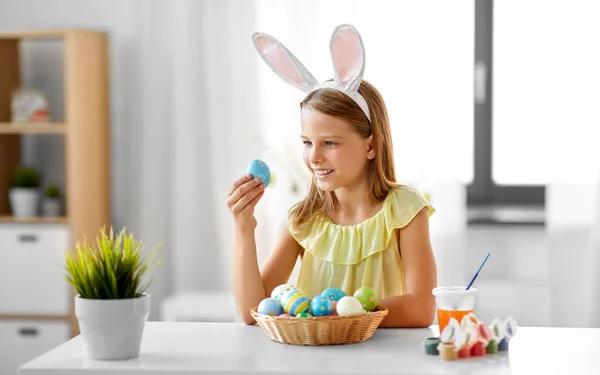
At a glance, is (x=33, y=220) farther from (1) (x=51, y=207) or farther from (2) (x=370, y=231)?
(2) (x=370, y=231)

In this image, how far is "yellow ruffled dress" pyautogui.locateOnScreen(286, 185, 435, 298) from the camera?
1825 millimetres

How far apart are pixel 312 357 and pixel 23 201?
2.54 m

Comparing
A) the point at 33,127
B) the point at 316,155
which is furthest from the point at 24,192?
the point at 316,155

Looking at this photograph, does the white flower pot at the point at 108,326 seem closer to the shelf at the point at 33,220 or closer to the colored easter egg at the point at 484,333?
the colored easter egg at the point at 484,333

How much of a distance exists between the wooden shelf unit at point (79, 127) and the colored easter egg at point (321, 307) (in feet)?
7.26

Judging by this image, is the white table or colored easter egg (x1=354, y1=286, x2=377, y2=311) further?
colored easter egg (x1=354, y1=286, x2=377, y2=311)

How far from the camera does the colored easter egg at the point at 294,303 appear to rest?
149cm

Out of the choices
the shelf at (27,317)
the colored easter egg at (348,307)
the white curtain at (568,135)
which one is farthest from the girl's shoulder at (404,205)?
the shelf at (27,317)

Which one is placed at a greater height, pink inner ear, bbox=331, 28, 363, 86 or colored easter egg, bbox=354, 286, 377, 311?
pink inner ear, bbox=331, 28, 363, 86

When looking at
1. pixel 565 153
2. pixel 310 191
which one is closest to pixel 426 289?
pixel 310 191

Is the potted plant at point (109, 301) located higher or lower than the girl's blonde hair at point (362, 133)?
lower

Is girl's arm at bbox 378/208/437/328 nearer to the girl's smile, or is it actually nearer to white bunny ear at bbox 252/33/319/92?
the girl's smile

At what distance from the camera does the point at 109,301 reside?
1.38 metres

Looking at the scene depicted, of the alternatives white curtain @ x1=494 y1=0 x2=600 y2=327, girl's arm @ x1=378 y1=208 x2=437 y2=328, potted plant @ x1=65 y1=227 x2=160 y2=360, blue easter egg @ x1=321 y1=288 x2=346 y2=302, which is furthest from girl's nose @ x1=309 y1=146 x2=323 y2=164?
white curtain @ x1=494 y1=0 x2=600 y2=327
